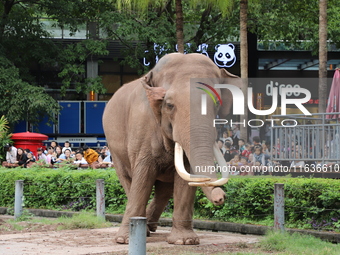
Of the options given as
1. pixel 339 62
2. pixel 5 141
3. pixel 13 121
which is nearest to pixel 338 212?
pixel 5 141

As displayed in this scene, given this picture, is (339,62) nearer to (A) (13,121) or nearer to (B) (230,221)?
(A) (13,121)

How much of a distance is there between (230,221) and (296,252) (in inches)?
163

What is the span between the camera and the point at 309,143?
14078 millimetres

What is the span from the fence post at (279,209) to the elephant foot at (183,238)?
1687mm

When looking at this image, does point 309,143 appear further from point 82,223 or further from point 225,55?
point 225,55

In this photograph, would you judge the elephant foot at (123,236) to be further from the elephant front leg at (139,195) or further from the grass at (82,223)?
the grass at (82,223)

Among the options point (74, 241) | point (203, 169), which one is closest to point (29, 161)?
point (74, 241)

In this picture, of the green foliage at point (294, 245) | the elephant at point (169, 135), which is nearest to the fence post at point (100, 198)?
the elephant at point (169, 135)

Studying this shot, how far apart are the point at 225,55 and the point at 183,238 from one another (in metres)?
24.1

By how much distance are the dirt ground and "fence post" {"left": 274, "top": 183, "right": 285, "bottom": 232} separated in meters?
0.60

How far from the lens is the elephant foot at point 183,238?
9547 mm

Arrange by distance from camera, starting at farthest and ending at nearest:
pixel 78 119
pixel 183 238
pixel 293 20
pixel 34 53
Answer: pixel 78 119, pixel 34 53, pixel 293 20, pixel 183 238

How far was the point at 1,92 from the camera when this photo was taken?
28.3 metres

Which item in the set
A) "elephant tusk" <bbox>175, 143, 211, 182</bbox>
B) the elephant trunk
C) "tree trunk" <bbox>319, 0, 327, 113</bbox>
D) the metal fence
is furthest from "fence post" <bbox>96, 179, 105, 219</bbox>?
"tree trunk" <bbox>319, 0, 327, 113</bbox>
